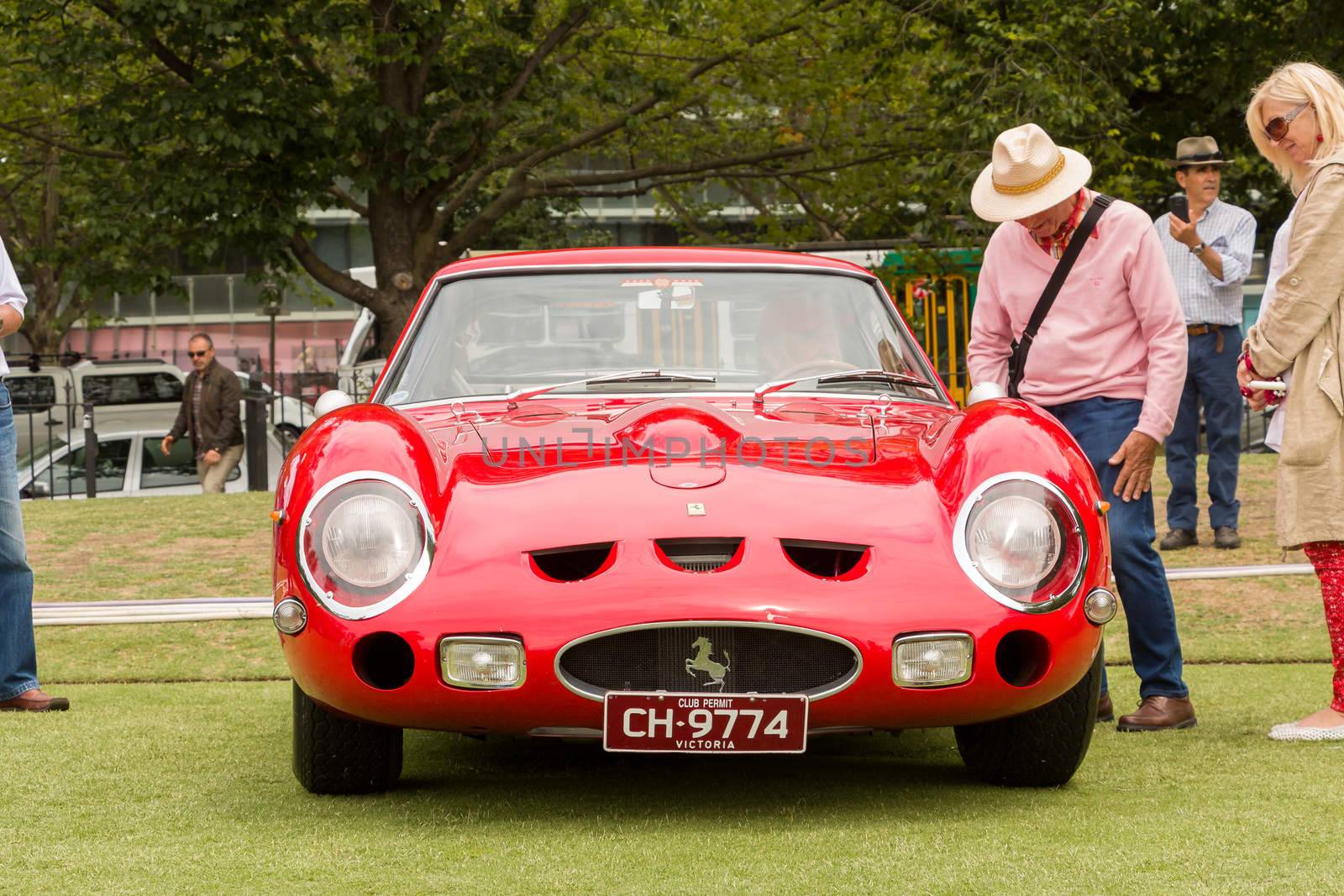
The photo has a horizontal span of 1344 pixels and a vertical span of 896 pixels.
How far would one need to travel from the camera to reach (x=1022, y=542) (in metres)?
3.68

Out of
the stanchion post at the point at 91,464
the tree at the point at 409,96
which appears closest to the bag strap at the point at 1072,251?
the tree at the point at 409,96

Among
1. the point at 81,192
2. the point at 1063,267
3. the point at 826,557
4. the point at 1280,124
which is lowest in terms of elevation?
the point at 826,557

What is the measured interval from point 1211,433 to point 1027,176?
437 cm

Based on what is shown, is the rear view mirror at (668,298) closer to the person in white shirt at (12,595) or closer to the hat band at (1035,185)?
the hat band at (1035,185)

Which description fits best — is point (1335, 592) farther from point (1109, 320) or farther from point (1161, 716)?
point (1109, 320)

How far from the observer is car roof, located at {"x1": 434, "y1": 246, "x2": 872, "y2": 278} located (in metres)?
5.14

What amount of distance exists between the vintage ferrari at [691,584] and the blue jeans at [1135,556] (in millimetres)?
847

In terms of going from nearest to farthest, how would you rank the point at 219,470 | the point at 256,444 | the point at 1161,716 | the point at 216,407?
1. the point at 1161,716
2. the point at 216,407
3. the point at 219,470
4. the point at 256,444

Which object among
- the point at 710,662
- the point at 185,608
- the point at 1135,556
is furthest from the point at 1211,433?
→ the point at 710,662

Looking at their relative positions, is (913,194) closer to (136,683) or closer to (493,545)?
(136,683)

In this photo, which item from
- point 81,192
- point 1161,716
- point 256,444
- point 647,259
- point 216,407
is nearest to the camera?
point 1161,716

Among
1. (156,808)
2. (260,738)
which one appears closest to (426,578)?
(156,808)

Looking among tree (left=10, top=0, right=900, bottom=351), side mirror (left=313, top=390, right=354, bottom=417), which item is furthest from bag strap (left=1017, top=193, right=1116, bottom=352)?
tree (left=10, top=0, right=900, bottom=351)

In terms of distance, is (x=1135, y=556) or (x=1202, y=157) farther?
(x=1202, y=157)
